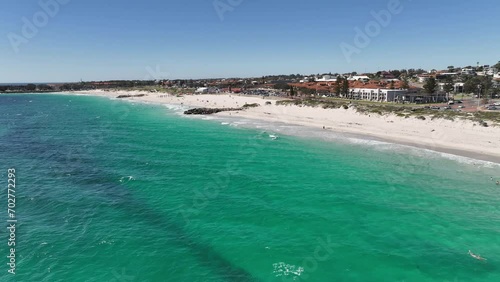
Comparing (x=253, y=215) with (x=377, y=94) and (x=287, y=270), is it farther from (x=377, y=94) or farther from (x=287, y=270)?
(x=377, y=94)

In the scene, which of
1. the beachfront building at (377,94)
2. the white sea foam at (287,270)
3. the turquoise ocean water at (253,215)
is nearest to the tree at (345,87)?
the beachfront building at (377,94)

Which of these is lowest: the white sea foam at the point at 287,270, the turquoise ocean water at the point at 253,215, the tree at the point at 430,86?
the white sea foam at the point at 287,270

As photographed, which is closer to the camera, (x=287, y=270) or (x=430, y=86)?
(x=287, y=270)

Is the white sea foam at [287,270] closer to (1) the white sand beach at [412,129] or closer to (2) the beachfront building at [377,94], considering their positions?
(1) the white sand beach at [412,129]

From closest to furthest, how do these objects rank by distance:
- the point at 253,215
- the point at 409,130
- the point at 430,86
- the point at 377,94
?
1. the point at 253,215
2. the point at 409,130
3. the point at 430,86
4. the point at 377,94

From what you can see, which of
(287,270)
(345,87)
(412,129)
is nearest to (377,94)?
(345,87)

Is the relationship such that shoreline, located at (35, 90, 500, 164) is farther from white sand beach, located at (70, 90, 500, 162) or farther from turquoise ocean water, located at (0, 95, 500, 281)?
turquoise ocean water, located at (0, 95, 500, 281)

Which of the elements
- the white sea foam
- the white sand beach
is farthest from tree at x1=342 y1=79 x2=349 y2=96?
the white sea foam

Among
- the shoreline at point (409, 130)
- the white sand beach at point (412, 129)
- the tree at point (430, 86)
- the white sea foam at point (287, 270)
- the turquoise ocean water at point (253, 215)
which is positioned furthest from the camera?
the tree at point (430, 86)
